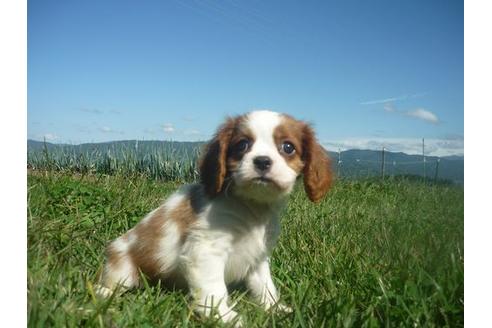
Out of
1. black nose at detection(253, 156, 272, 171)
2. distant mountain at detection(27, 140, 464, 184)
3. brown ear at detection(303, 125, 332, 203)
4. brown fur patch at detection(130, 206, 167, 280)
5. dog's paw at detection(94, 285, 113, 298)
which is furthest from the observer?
brown fur patch at detection(130, 206, 167, 280)

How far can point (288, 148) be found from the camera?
316 cm

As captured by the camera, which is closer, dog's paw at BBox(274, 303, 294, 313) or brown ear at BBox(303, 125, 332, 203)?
dog's paw at BBox(274, 303, 294, 313)

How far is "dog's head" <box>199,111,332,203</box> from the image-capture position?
9.71ft

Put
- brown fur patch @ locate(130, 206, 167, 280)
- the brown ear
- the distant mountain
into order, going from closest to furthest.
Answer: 1. the distant mountain
2. the brown ear
3. brown fur patch @ locate(130, 206, 167, 280)

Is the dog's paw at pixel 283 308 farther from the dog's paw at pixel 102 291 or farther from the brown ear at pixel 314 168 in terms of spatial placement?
the dog's paw at pixel 102 291

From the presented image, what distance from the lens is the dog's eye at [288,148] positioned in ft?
10.3

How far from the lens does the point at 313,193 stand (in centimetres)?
327

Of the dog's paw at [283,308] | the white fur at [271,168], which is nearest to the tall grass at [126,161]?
the white fur at [271,168]

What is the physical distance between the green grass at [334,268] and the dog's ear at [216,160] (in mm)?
649

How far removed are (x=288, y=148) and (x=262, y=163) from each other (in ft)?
0.99

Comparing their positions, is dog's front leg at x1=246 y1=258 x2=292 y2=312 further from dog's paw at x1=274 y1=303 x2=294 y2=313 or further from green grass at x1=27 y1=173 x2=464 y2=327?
dog's paw at x1=274 y1=303 x2=294 y2=313

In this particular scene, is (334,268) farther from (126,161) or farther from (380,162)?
(126,161)

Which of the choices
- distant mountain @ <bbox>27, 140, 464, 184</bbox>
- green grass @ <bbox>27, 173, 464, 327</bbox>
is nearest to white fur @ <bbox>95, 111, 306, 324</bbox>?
green grass @ <bbox>27, 173, 464, 327</bbox>
